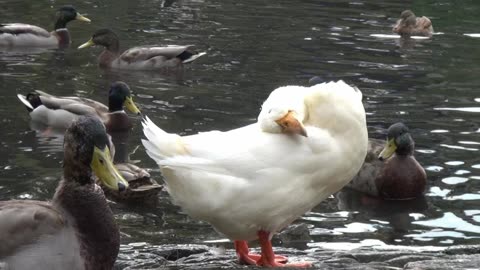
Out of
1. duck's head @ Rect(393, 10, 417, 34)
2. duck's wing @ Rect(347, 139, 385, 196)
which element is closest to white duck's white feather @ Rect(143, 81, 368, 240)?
duck's wing @ Rect(347, 139, 385, 196)

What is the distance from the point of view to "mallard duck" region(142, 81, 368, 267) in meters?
6.14

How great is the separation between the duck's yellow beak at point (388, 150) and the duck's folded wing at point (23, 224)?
5303 mm

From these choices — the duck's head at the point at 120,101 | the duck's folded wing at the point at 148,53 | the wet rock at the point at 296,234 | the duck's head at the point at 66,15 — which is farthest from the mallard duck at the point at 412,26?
the wet rock at the point at 296,234

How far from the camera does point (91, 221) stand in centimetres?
540

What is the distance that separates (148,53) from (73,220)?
1072cm

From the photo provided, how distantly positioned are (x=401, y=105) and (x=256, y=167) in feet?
23.2

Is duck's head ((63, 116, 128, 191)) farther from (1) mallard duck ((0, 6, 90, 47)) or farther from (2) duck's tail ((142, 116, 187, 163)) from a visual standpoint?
(1) mallard duck ((0, 6, 90, 47))

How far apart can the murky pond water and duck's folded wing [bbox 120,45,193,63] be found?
0.27 metres

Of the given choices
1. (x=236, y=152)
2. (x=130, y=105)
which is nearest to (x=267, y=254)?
(x=236, y=152)

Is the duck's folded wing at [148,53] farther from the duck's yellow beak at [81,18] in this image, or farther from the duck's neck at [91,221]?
the duck's neck at [91,221]

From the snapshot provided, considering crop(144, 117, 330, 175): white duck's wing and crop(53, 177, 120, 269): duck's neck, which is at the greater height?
crop(144, 117, 330, 175): white duck's wing

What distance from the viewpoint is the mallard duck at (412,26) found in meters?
18.9

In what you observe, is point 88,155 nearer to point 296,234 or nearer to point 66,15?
point 296,234

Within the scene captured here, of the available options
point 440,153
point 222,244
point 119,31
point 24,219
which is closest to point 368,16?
point 119,31
